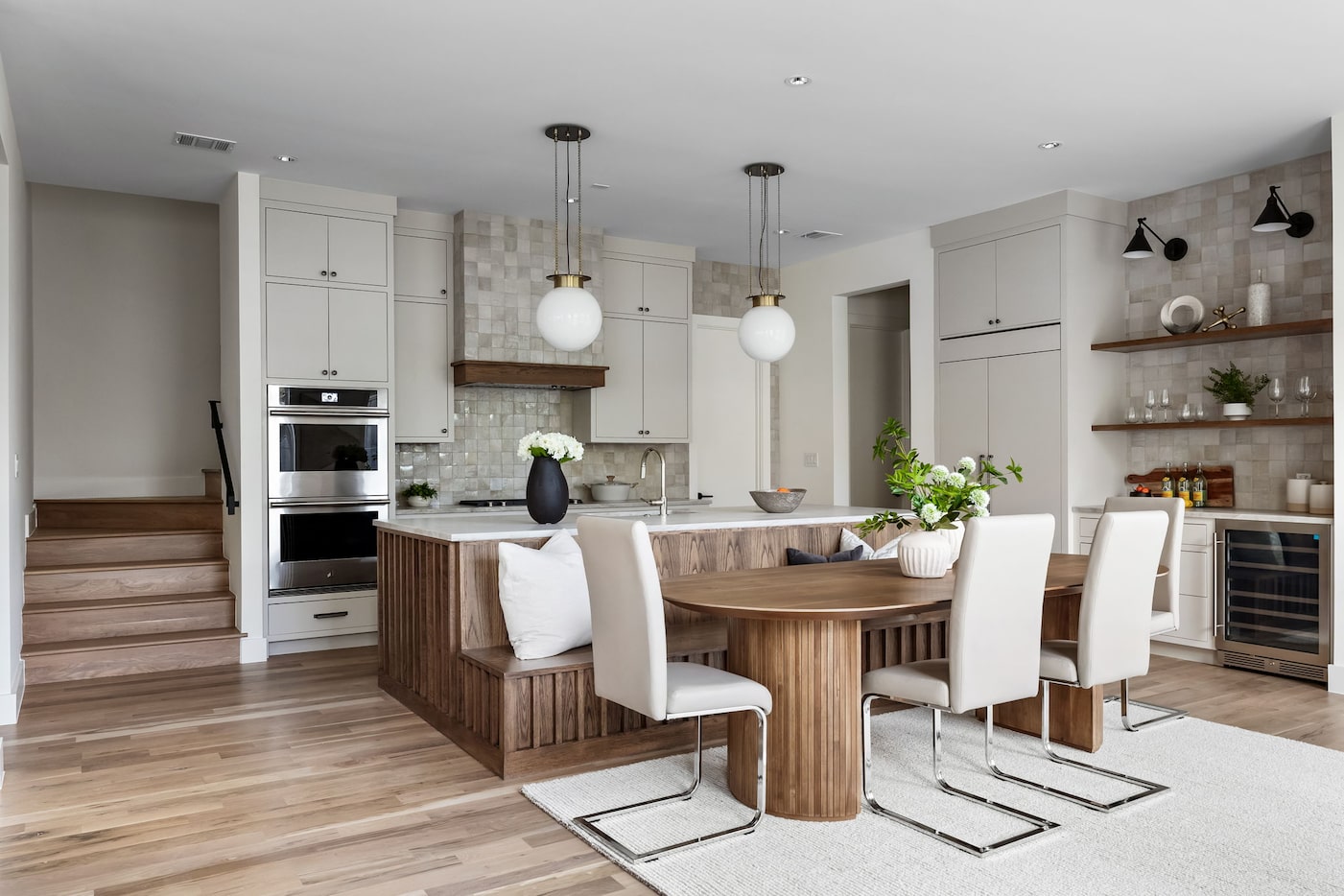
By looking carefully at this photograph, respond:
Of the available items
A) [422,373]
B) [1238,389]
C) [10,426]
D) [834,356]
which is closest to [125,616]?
[10,426]

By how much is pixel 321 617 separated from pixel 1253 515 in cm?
483

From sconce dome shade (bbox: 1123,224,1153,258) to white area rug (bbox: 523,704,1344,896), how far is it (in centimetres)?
279

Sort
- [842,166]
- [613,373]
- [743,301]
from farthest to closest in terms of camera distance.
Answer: [743,301]
[613,373]
[842,166]

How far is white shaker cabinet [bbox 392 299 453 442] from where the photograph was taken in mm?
6043

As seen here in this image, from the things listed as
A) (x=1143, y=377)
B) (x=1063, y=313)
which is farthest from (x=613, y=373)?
(x=1143, y=377)

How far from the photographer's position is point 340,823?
2883 millimetres

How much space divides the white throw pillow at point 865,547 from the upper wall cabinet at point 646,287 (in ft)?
9.26

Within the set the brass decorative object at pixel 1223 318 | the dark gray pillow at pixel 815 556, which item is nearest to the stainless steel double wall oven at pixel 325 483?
the dark gray pillow at pixel 815 556

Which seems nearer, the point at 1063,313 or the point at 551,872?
the point at 551,872

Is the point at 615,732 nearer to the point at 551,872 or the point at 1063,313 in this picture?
the point at 551,872

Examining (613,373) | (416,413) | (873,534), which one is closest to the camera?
(873,534)

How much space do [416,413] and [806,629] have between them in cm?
384

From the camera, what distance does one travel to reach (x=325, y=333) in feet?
17.9

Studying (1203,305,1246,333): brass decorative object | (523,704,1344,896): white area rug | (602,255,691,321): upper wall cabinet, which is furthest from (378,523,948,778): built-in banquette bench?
(602,255,691,321): upper wall cabinet
